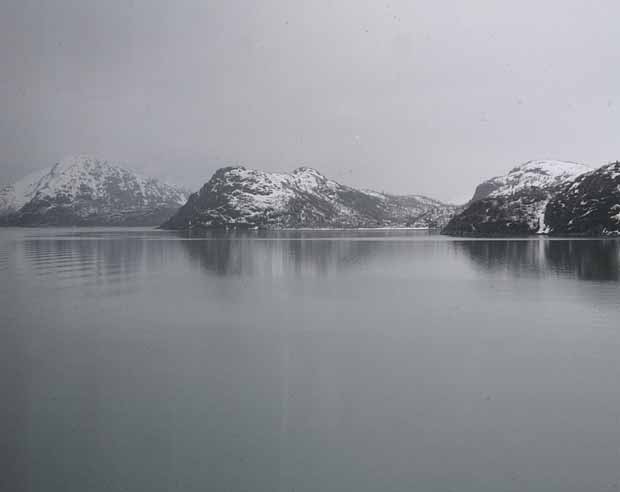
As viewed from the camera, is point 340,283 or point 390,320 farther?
point 340,283

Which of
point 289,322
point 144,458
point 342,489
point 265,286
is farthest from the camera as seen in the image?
point 265,286

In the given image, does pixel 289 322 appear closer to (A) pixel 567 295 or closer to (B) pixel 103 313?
(B) pixel 103 313

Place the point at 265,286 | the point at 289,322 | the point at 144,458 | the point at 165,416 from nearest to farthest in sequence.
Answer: the point at 144,458
the point at 165,416
the point at 289,322
the point at 265,286

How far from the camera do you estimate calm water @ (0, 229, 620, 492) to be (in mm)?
13312

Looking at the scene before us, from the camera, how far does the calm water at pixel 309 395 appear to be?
43.7ft

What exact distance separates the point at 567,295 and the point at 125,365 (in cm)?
4012

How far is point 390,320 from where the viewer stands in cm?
3462

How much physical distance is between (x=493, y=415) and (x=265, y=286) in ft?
128

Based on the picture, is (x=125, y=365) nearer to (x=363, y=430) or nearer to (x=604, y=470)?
(x=363, y=430)

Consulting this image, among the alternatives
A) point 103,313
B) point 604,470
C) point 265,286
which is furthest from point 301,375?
point 265,286

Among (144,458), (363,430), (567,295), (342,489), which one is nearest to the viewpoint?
(342,489)

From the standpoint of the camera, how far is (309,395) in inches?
758

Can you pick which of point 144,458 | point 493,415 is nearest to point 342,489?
point 144,458

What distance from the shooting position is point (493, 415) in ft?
55.9
